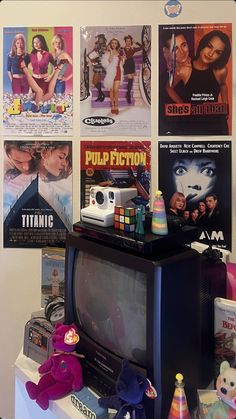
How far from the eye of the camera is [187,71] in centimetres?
136

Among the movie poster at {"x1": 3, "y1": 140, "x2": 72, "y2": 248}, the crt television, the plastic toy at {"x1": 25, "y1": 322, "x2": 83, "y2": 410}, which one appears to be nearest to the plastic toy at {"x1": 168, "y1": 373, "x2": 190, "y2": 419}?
the crt television

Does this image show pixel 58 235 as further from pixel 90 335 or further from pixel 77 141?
pixel 90 335

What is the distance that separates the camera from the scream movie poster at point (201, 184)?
1.37 metres

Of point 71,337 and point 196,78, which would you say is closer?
point 71,337

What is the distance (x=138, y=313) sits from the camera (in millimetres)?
881

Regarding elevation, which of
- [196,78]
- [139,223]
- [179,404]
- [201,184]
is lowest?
[179,404]

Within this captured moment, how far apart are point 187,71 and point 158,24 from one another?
0.20 m

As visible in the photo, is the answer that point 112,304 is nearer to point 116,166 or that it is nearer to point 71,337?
point 71,337

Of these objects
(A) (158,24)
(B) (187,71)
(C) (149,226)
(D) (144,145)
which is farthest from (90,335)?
(A) (158,24)

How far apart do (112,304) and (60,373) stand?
0.74 ft

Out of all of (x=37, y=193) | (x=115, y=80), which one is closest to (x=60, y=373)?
(x=37, y=193)

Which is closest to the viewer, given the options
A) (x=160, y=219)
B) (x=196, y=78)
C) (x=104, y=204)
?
(x=160, y=219)

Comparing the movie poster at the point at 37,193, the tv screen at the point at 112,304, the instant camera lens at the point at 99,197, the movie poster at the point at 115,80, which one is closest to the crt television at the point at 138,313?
the tv screen at the point at 112,304

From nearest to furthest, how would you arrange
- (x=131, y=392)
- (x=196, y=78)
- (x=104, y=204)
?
(x=131, y=392) → (x=104, y=204) → (x=196, y=78)
